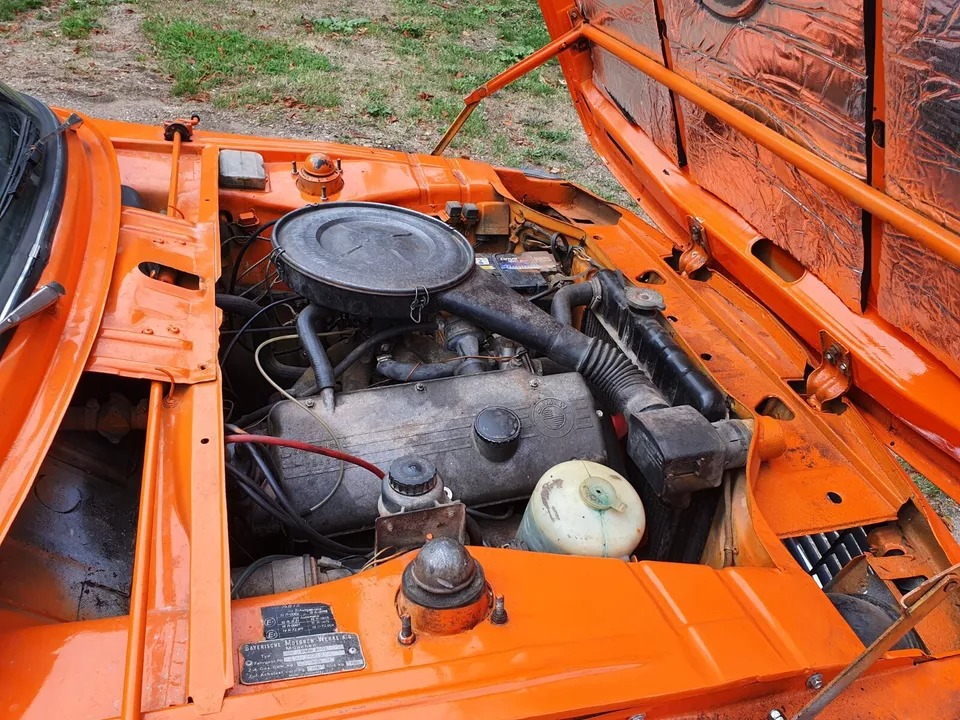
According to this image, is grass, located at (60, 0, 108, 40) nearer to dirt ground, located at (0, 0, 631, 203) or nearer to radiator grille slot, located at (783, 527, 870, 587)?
dirt ground, located at (0, 0, 631, 203)

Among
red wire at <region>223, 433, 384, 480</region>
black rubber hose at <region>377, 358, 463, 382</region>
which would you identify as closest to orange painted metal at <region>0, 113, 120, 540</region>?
red wire at <region>223, 433, 384, 480</region>

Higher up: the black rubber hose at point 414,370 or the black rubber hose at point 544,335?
the black rubber hose at point 544,335

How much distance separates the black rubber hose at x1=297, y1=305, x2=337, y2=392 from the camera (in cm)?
179

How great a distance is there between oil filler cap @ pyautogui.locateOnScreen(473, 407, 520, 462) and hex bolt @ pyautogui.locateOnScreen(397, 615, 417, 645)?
1.92ft

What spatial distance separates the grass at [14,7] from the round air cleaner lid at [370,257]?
20.3 ft

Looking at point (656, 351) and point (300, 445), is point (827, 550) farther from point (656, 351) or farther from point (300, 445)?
point (300, 445)

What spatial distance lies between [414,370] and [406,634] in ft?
2.99

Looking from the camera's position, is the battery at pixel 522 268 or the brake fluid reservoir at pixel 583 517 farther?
the battery at pixel 522 268

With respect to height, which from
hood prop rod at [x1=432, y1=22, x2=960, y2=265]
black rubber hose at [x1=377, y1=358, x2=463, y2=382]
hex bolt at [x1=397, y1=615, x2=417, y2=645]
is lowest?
hex bolt at [x1=397, y1=615, x2=417, y2=645]

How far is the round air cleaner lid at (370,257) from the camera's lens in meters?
1.86

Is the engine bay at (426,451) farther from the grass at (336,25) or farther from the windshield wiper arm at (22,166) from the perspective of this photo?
the grass at (336,25)

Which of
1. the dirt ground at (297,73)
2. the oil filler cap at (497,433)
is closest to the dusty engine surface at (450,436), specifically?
Answer: the oil filler cap at (497,433)

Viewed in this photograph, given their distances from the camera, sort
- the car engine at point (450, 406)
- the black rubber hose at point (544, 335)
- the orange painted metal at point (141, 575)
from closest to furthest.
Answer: the orange painted metal at point (141, 575)
the car engine at point (450, 406)
the black rubber hose at point (544, 335)

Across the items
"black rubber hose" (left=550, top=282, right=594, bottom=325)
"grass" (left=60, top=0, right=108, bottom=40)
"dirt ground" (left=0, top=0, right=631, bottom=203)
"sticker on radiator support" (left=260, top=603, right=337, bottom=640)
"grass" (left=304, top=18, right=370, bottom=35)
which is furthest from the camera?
"grass" (left=304, top=18, right=370, bottom=35)
